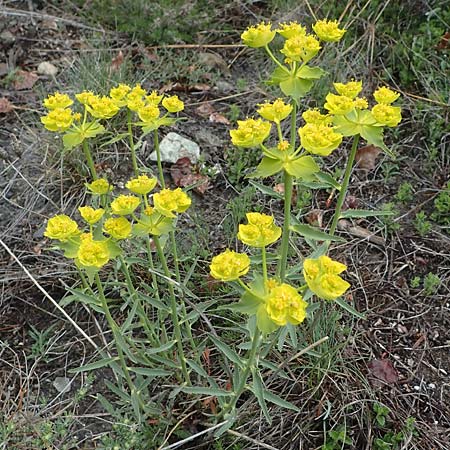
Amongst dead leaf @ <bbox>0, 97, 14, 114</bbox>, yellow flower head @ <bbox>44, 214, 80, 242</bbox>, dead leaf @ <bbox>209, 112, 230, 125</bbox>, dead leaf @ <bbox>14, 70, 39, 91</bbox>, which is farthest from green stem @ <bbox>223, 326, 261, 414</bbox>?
dead leaf @ <bbox>14, 70, 39, 91</bbox>

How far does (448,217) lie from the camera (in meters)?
2.58

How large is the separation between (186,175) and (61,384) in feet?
3.56

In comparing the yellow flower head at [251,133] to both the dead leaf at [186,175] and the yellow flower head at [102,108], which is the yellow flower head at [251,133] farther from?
the dead leaf at [186,175]

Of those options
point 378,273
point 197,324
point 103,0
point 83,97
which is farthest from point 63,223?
point 103,0

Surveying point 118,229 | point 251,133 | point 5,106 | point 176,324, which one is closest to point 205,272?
point 176,324

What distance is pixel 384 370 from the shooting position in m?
2.13

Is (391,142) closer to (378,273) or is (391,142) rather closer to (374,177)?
(374,177)

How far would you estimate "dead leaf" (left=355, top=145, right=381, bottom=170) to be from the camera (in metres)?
2.82

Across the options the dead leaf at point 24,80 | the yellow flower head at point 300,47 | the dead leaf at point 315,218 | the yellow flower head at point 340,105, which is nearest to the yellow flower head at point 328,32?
the yellow flower head at point 300,47

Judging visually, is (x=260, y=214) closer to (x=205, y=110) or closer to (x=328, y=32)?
(x=328, y=32)

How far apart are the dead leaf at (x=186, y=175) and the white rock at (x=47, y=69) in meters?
1.07

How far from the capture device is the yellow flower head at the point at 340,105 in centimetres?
145

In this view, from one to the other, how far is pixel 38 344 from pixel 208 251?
0.75m

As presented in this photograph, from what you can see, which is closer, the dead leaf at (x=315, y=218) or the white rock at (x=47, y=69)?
the dead leaf at (x=315, y=218)
